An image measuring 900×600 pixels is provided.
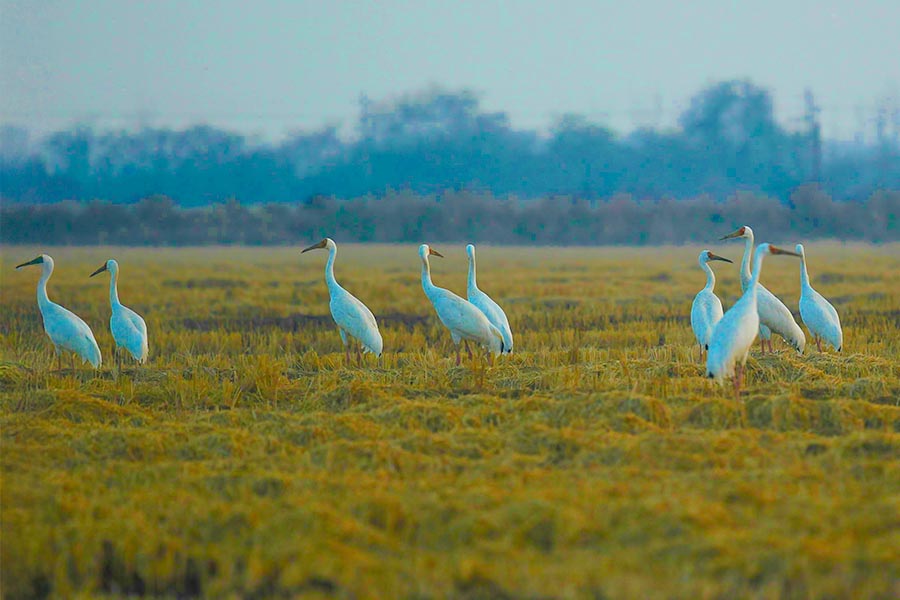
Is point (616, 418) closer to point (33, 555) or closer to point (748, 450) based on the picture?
point (748, 450)

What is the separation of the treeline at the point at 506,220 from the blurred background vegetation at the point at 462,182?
0.20ft

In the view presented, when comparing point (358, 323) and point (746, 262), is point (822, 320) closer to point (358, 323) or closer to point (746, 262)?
point (746, 262)

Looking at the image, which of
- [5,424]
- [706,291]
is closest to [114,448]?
[5,424]

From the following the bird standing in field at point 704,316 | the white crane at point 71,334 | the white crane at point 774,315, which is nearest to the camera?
the bird standing in field at point 704,316

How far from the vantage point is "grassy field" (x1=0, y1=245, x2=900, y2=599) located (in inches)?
171

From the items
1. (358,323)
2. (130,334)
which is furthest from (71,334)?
(358,323)

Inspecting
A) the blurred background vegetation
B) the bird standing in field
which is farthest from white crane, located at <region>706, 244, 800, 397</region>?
the blurred background vegetation

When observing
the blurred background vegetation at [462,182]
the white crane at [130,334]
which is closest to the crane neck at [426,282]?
the white crane at [130,334]

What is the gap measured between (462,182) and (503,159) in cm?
301

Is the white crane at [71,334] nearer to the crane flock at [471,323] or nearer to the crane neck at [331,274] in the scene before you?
the crane flock at [471,323]

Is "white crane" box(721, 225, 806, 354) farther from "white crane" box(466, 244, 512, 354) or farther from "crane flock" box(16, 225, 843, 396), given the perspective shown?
"white crane" box(466, 244, 512, 354)

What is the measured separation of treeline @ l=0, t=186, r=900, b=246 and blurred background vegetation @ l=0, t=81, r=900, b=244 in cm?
6

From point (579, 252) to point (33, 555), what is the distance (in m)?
35.2

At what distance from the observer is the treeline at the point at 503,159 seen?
4316 cm
